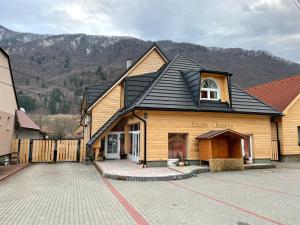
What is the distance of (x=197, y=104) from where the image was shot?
15.9m

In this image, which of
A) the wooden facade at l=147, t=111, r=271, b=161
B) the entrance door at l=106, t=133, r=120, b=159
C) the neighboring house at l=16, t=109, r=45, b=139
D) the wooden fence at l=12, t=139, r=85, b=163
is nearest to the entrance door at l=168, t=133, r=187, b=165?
the wooden facade at l=147, t=111, r=271, b=161

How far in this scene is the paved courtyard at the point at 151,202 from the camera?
6.13 m

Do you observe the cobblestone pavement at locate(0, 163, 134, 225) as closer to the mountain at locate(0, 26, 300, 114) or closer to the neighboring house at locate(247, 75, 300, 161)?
the neighboring house at locate(247, 75, 300, 161)

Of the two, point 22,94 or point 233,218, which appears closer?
point 233,218

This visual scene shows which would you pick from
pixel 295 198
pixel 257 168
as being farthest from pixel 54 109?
pixel 295 198

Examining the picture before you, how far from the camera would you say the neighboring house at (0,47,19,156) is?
53.9ft

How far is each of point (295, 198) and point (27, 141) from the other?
684 inches

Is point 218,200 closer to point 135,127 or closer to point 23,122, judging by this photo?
point 135,127

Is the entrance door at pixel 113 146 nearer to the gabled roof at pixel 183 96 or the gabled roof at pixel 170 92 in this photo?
the gabled roof at pixel 183 96

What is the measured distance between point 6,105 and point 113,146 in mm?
7915

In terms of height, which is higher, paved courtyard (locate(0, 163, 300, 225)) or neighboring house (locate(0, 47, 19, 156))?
neighboring house (locate(0, 47, 19, 156))

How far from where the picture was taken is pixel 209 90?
56.1ft

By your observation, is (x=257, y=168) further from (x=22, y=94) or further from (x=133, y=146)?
(x=22, y=94)

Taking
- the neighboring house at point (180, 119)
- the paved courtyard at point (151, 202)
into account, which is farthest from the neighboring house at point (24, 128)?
the paved courtyard at point (151, 202)
